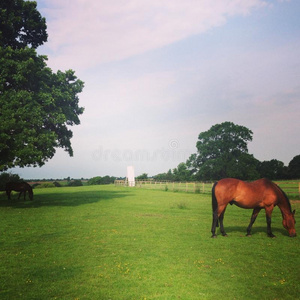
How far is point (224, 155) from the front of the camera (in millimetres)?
53094

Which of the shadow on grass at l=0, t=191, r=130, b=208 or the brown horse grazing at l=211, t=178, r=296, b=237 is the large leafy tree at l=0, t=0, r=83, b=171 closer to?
the shadow on grass at l=0, t=191, r=130, b=208

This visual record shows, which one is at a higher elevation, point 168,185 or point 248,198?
point 248,198

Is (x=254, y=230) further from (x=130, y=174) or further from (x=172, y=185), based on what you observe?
(x=130, y=174)

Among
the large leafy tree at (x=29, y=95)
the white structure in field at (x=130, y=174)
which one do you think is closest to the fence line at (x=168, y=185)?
the white structure in field at (x=130, y=174)

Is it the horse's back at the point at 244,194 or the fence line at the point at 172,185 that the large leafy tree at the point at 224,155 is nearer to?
the fence line at the point at 172,185

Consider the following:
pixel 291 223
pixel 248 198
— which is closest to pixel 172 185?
pixel 291 223

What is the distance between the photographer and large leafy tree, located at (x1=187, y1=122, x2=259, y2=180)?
5034 cm

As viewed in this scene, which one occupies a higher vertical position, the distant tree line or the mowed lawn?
the distant tree line

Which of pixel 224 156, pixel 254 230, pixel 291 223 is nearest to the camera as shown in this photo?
pixel 291 223

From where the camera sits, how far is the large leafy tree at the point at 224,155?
165ft

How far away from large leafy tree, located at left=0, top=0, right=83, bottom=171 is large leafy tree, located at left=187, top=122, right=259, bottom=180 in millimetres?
34977

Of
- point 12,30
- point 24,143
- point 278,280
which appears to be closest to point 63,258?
point 278,280

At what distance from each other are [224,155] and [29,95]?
4298 centimetres

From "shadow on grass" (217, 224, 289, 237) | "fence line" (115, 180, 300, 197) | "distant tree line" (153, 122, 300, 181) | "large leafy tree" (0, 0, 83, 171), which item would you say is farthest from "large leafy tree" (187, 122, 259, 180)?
"shadow on grass" (217, 224, 289, 237)
